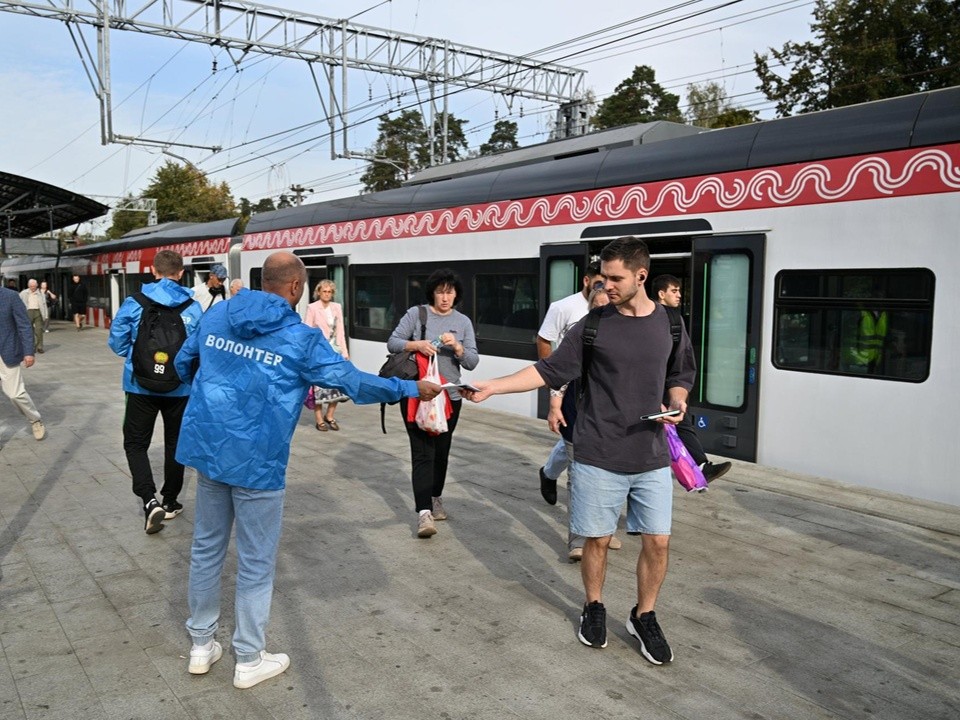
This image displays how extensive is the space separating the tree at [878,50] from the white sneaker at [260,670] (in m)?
21.1

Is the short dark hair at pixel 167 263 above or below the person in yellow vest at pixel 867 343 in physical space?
above

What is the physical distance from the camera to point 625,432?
3.61 metres

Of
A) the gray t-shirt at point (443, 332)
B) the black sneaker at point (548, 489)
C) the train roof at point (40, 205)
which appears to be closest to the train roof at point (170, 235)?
the train roof at point (40, 205)

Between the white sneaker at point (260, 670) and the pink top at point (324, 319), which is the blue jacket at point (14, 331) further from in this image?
the white sneaker at point (260, 670)

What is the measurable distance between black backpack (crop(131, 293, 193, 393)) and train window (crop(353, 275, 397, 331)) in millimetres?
7125

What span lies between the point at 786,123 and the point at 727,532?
146 inches

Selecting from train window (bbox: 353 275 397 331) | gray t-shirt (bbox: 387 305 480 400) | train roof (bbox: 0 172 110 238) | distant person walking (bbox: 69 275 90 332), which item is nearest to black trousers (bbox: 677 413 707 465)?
gray t-shirt (bbox: 387 305 480 400)

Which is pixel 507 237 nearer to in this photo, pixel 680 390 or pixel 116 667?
A: pixel 680 390

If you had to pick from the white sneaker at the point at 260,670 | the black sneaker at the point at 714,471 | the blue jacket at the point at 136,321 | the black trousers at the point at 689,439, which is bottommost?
the white sneaker at the point at 260,670

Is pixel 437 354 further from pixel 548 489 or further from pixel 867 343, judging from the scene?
pixel 867 343

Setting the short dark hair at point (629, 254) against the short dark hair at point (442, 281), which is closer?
the short dark hair at point (629, 254)

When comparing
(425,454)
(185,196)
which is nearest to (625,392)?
(425,454)

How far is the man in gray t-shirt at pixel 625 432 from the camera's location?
142 inches

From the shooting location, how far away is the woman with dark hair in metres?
5.38
